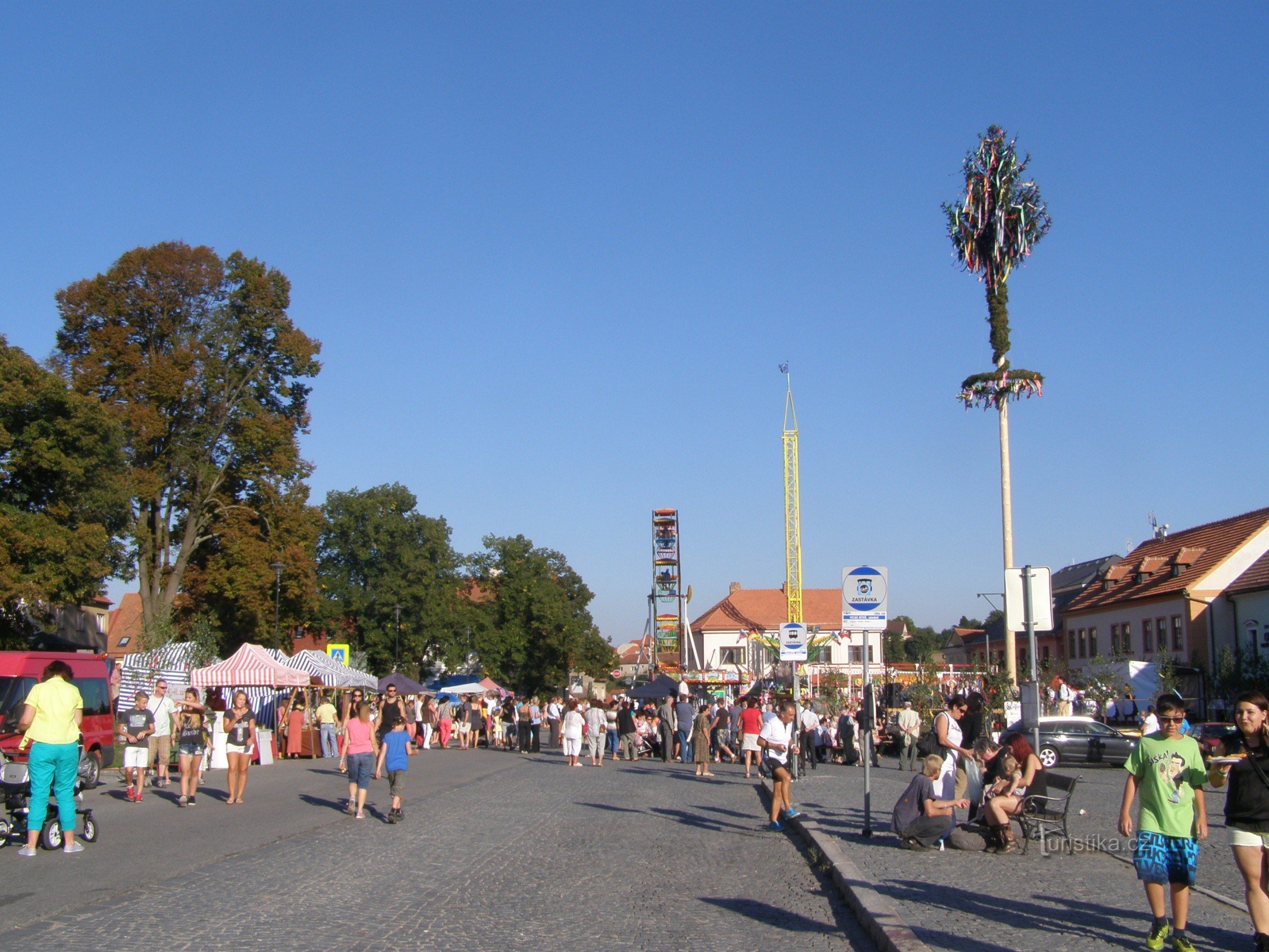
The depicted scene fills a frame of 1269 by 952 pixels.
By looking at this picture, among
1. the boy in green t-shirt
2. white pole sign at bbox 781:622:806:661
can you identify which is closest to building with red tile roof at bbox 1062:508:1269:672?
white pole sign at bbox 781:622:806:661

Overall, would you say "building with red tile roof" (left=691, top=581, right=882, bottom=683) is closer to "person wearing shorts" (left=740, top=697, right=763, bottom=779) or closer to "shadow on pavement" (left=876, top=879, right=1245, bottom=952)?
"person wearing shorts" (left=740, top=697, right=763, bottom=779)

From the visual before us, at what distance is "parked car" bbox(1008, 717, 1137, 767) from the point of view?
2780 cm

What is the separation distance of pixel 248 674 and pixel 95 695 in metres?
7.01

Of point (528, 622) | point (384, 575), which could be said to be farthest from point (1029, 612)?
point (528, 622)

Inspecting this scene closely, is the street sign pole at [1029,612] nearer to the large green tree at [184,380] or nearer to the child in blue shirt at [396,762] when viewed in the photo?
the child in blue shirt at [396,762]

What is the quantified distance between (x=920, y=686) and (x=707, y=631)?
90.3m

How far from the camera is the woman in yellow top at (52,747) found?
36.0ft

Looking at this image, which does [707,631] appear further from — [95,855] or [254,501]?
[95,855]

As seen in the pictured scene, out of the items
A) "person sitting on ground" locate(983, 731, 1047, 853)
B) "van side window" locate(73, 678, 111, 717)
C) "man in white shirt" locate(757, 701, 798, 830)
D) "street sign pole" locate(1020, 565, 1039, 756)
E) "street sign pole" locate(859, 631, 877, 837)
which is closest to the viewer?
"person sitting on ground" locate(983, 731, 1047, 853)

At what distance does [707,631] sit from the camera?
414 feet

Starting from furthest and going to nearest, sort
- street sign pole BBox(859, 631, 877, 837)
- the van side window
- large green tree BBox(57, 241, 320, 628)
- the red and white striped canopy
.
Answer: large green tree BBox(57, 241, 320, 628) → the red and white striped canopy → the van side window → street sign pole BBox(859, 631, 877, 837)

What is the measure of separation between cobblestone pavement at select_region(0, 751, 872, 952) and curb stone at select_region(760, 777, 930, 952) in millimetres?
149

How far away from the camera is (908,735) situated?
28.4 m

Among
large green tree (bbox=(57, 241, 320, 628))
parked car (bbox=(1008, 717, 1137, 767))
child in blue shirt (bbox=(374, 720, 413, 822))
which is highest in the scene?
large green tree (bbox=(57, 241, 320, 628))
